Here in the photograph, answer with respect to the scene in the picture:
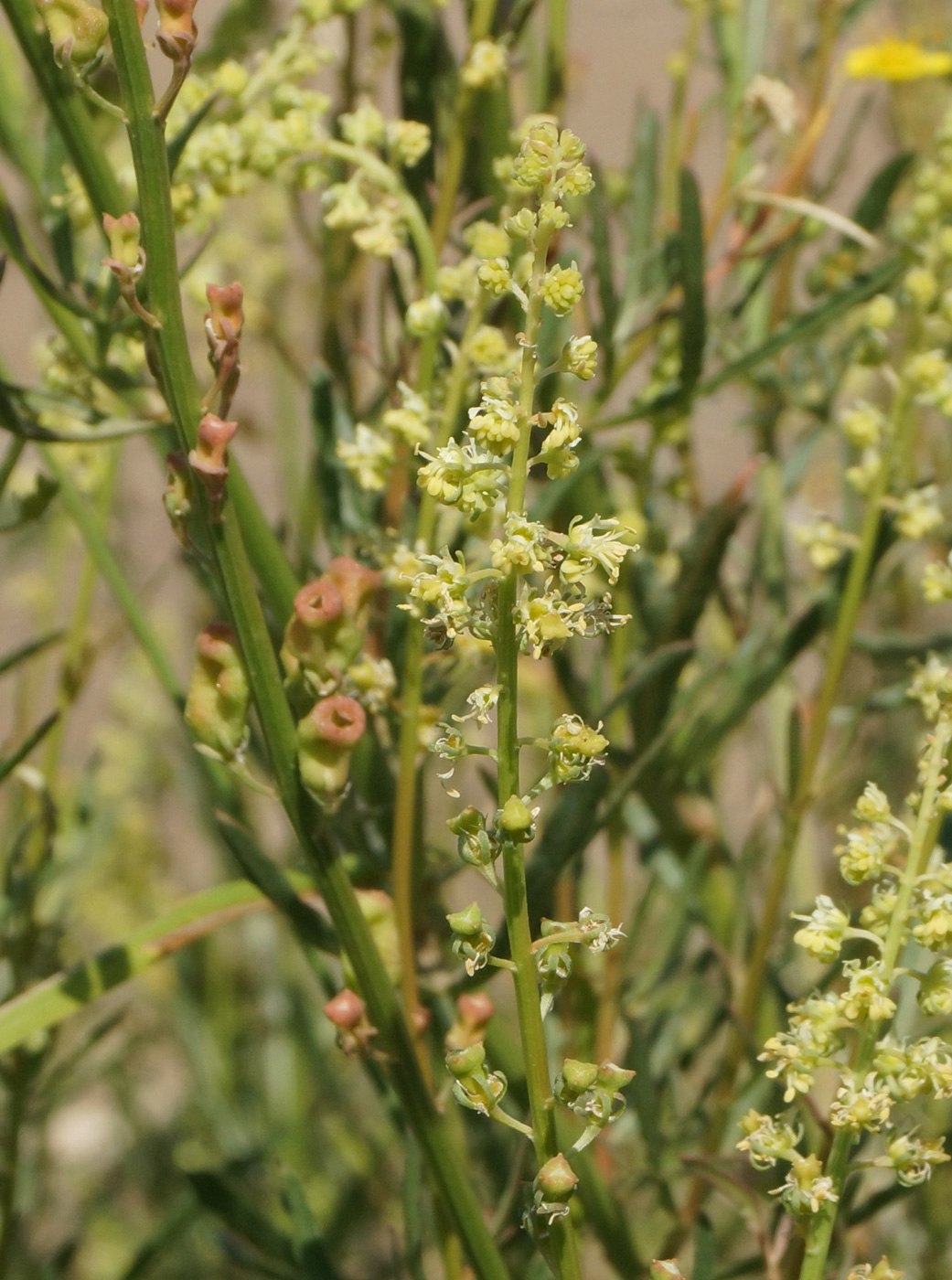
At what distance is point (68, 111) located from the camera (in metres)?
0.37

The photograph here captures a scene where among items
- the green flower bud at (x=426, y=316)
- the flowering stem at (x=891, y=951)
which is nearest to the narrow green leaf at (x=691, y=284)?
the green flower bud at (x=426, y=316)

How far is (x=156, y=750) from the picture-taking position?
112 centimetres

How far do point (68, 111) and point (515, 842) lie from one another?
9.4 inches

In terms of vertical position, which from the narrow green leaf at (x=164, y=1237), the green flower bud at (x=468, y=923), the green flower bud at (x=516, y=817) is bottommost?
the narrow green leaf at (x=164, y=1237)

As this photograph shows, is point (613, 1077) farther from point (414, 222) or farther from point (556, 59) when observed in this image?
point (556, 59)

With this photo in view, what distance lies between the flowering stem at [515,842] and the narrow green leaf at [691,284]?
0.21 meters

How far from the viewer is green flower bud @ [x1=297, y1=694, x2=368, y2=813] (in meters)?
0.30

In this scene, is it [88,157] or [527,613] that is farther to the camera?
[88,157]

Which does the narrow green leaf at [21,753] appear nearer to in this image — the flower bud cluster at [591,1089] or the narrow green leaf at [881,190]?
the flower bud cluster at [591,1089]

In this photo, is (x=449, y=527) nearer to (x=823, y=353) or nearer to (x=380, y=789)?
(x=380, y=789)

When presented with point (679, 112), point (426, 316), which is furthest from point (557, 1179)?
point (679, 112)

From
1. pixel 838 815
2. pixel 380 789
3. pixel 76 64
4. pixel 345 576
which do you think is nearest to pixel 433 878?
pixel 380 789

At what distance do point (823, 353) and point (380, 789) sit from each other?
0.32 meters

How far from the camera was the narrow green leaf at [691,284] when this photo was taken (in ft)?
1.49
